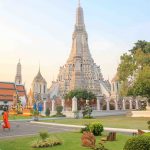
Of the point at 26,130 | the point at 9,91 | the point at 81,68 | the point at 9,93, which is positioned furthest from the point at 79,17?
the point at 26,130

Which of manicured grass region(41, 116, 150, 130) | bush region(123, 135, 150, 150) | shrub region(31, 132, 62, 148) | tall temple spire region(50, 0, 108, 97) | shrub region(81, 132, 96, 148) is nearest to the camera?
bush region(123, 135, 150, 150)

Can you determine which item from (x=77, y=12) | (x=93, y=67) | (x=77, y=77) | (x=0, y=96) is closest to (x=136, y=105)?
(x=77, y=77)

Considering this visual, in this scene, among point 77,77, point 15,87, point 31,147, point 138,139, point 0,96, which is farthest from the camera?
point 77,77

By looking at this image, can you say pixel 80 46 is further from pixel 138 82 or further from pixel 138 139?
pixel 138 139

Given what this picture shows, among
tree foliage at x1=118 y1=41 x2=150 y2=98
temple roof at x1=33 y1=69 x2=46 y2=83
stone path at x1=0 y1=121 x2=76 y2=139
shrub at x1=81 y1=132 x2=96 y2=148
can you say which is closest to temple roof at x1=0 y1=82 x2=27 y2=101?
temple roof at x1=33 y1=69 x2=46 y2=83

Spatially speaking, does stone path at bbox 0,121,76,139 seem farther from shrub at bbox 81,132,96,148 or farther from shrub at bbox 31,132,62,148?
shrub at bbox 81,132,96,148

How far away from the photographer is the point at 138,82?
3309cm

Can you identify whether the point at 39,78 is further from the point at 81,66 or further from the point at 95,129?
the point at 95,129

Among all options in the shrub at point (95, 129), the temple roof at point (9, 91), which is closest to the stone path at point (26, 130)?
the shrub at point (95, 129)

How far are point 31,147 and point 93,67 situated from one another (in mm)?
68476

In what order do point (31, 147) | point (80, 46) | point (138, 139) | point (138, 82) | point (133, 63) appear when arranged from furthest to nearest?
1. point (80, 46)
2. point (133, 63)
3. point (138, 82)
4. point (31, 147)
5. point (138, 139)

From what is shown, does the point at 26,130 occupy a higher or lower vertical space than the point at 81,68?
lower

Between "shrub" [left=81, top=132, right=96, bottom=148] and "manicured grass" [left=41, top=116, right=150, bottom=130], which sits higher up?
"shrub" [left=81, top=132, right=96, bottom=148]

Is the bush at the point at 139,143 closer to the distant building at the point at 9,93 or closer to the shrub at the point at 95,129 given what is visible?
the shrub at the point at 95,129
